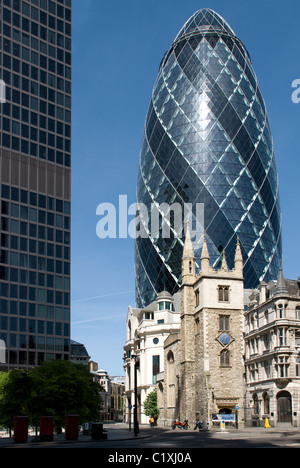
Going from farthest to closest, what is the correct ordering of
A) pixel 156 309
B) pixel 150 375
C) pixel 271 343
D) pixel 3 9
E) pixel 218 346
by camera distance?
1. pixel 156 309
2. pixel 150 375
3. pixel 3 9
4. pixel 218 346
5. pixel 271 343

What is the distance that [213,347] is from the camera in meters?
73.9

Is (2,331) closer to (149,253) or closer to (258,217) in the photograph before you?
(149,253)

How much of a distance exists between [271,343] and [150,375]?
1730 inches

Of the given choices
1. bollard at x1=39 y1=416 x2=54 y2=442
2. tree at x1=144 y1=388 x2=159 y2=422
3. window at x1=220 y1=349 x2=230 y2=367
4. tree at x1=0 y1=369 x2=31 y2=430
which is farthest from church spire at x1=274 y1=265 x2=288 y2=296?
tree at x1=144 y1=388 x2=159 y2=422

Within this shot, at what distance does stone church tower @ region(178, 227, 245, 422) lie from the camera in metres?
72.6

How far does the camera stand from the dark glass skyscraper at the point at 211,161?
127500mm

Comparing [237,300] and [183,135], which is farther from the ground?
[183,135]

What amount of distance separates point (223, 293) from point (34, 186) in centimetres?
3588

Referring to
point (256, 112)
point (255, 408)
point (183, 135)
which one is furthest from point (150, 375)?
point (256, 112)

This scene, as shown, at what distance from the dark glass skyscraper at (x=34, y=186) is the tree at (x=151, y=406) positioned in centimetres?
1478

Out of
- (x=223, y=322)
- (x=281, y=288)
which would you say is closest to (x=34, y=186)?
(x=223, y=322)

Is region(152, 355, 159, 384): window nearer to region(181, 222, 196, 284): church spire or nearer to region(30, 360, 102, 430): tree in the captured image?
region(181, 222, 196, 284): church spire

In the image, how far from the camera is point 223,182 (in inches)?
5103

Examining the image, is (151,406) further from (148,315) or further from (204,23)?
(204,23)
